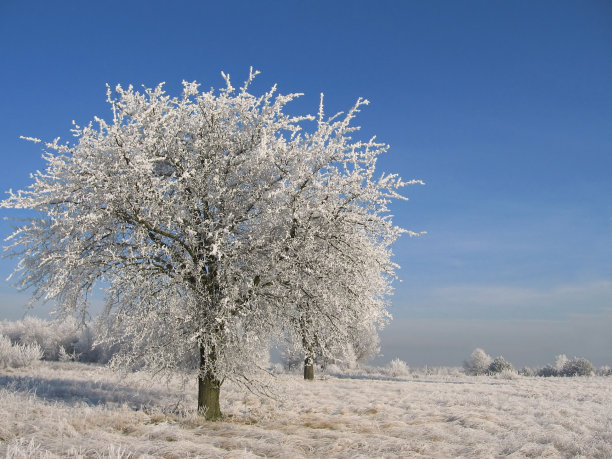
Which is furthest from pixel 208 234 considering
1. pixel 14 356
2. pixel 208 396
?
pixel 14 356

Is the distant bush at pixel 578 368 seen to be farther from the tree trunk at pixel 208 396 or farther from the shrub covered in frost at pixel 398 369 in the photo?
the tree trunk at pixel 208 396

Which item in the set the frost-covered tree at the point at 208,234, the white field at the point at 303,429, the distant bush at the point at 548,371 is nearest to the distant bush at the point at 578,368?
the distant bush at the point at 548,371

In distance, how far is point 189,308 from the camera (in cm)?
1149

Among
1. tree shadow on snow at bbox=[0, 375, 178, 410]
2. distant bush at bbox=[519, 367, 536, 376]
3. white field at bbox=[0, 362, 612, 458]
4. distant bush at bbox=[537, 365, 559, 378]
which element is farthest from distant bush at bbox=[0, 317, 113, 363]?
distant bush at bbox=[537, 365, 559, 378]

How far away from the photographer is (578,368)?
3725 cm

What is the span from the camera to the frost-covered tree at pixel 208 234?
1105 centimetres

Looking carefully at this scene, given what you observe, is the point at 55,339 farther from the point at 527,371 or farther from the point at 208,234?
the point at 527,371

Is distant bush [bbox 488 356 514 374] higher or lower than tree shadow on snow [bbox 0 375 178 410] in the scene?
lower

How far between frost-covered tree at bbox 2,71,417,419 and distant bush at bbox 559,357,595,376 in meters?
33.3

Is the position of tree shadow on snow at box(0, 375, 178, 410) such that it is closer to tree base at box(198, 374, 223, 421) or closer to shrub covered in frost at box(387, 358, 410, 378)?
tree base at box(198, 374, 223, 421)

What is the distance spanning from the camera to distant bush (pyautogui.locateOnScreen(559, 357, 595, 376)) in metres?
36.6

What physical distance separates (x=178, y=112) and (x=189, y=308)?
5475mm

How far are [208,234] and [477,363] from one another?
4315cm

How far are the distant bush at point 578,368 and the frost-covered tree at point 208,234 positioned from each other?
33324 millimetres
